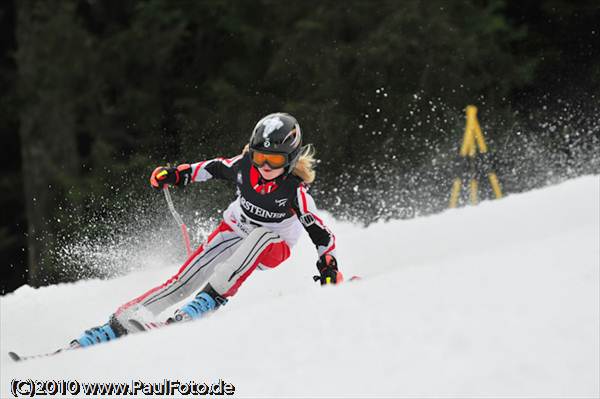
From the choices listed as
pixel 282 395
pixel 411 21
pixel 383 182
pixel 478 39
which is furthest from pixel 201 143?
pixel 282 395

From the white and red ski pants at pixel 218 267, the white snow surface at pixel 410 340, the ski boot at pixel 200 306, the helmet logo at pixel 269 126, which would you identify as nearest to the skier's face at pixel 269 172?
the helmet logo at pixel 269 126

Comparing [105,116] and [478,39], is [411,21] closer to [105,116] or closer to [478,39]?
[478,39]

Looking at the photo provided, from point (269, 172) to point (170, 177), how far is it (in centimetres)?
70

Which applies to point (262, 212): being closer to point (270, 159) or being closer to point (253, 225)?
point (253, 225)

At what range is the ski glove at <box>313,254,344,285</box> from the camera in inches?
194

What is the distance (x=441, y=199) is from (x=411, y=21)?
12.8 ft

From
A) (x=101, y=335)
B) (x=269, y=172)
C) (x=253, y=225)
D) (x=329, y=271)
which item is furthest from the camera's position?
(x=253, y=225)

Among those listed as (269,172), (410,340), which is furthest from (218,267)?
(410,340)

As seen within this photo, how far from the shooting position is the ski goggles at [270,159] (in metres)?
5.03

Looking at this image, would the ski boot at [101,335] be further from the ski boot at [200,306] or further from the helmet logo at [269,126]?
the helmet logo at [269,126]

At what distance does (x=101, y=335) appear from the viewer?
4.66 m

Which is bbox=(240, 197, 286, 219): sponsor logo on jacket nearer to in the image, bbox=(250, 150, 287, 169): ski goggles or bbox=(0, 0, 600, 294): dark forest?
bbox=(250, 150, 287, 169): ski goggles

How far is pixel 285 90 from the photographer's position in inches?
559

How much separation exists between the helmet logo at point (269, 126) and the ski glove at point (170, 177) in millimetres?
706
